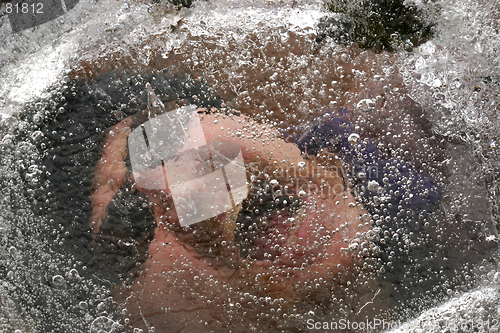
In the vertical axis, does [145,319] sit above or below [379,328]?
above

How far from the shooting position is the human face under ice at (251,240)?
38.6 inches

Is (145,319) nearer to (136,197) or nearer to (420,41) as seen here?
(136,197)

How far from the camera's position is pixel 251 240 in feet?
Result: 3.23

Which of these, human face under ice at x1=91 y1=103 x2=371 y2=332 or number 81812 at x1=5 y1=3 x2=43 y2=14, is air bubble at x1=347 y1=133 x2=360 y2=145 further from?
number 81812 at x1=5 y1=3 x2=43 y2=14

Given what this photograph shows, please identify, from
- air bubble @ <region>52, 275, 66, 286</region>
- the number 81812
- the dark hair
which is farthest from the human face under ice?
the number 81812

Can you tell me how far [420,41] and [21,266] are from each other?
1.43 m

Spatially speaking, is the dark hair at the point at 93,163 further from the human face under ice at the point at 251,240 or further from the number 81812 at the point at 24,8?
the number 81812 at the point at 24,8

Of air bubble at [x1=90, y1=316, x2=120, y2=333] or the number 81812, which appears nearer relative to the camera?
air bubble at [x1=90, y1=316, x2=120, y2=333]

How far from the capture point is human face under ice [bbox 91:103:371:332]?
38.6 inches

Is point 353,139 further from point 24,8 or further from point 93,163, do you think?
point 24,8

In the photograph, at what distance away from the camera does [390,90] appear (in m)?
1.02

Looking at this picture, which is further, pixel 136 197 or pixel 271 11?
pixel 271 11

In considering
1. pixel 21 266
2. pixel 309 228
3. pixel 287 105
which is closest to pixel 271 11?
pixel 287 105

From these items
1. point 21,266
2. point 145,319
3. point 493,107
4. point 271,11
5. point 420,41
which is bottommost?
point 145,319
